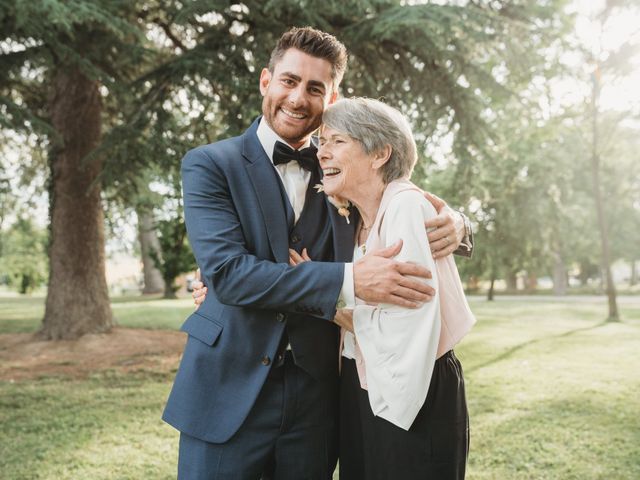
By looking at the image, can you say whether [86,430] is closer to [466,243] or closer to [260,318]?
[260,318]

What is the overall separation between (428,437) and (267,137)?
4.31ft

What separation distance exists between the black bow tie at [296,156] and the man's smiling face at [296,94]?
0.30ft

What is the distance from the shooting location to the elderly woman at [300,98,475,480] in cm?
191

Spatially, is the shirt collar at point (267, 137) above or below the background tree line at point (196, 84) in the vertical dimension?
below

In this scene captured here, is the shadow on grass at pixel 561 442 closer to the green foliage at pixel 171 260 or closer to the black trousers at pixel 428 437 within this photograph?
the black trousers at pixel 428 437

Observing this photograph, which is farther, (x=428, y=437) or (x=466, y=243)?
(x=466, y=243)

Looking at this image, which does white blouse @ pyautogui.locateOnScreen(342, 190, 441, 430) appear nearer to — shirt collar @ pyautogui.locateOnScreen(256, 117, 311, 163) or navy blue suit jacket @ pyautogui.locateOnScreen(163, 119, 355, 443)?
navy blue suit jacket @ pyautogui.locateOnScreen(163, 119, 355, 443)

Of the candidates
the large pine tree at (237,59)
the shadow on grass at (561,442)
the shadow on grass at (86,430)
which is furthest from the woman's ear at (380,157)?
the large pine tree at (237,59)

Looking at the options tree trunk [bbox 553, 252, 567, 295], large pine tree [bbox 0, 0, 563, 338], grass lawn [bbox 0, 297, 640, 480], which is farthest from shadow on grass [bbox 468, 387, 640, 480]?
tree trunk [bbox 553, 252, 567, 295]

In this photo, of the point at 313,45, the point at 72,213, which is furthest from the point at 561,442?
the point at 72,213

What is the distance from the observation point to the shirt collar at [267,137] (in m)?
2.33

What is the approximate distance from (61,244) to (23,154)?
4.05 meters

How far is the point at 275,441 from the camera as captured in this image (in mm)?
2148

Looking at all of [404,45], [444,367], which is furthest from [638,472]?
[404,45]
